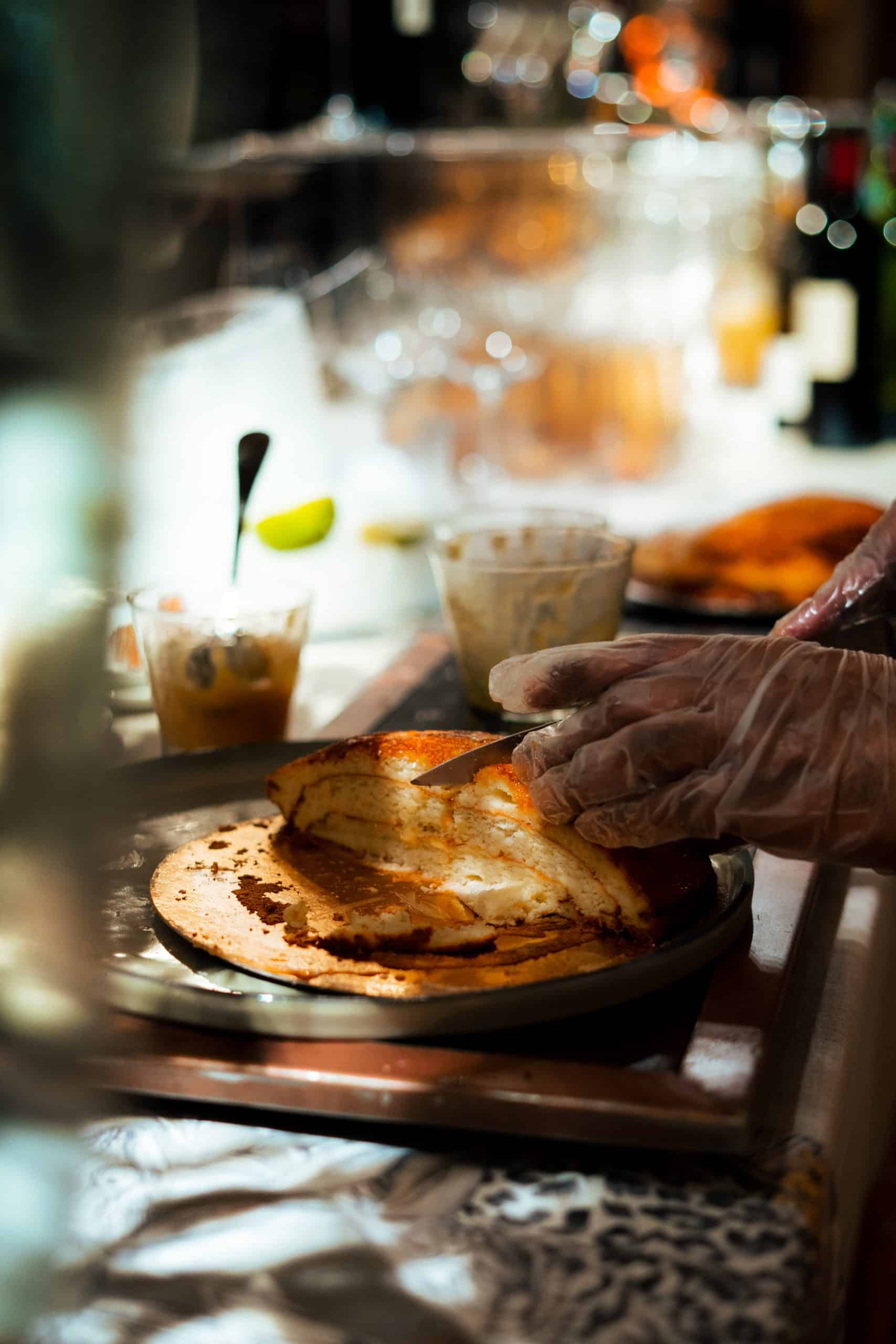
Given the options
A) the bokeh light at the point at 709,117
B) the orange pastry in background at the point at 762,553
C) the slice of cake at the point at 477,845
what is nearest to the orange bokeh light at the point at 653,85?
the bokeh light at the point at 709,117

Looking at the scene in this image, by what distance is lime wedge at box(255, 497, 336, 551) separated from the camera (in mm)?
1372

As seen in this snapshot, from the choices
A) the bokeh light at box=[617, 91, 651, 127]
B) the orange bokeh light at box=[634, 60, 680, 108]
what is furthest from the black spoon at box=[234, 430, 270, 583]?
the orange bokeh light at box=[634, 60, 680, 108]

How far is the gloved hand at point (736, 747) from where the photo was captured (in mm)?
727

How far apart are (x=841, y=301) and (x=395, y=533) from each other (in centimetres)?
157

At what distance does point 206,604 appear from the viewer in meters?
1.20

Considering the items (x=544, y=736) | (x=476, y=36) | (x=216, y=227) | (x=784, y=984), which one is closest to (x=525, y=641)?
(x=544, y=736)

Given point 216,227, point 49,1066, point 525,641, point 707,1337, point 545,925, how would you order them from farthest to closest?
point 216,227 → point 525,641 → point 545,925 → point 49,1066 → point 707,1337

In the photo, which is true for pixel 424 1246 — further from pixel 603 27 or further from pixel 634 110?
pixel 603 27

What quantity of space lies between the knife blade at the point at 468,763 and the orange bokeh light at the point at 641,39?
3220 millimetres

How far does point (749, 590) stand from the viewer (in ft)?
5.70

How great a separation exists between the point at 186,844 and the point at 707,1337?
0.50 meters

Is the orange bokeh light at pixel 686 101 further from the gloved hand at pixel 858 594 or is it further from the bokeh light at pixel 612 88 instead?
the gloved hand at pixel 858 594

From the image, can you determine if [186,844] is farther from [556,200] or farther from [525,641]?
[556,200]

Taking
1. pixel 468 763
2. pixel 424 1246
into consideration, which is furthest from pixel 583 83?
pixel 424 1246
